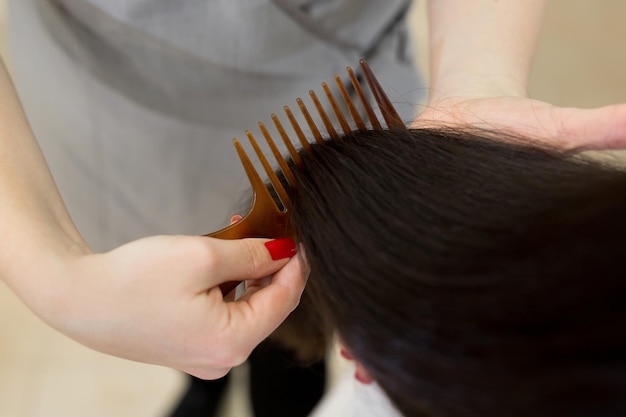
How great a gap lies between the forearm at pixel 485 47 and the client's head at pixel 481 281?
194mm

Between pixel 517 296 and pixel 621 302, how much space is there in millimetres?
54

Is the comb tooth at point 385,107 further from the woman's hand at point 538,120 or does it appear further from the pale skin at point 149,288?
the pale skin at point 149,288

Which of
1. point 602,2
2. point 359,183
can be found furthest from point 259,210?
point 602,2

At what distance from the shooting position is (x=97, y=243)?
84 cm

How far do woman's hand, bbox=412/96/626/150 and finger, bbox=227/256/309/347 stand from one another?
20 cm

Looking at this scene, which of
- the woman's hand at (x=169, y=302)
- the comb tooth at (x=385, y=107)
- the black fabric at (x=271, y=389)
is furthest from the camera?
the black fabric at (x=271, y=389)

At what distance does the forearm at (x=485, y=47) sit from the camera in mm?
655

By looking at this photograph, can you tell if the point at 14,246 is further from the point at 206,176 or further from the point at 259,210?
the point at 206,176

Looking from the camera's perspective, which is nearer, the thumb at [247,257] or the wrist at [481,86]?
the thumb at [247,257]

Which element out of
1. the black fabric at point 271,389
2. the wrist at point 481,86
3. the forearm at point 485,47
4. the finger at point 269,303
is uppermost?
the forearm at point 485,47

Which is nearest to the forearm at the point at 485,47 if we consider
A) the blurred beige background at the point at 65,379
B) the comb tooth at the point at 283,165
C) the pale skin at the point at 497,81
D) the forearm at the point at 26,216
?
the pale skin at the point at 497,81

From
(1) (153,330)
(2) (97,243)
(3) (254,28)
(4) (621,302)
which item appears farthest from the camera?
(2) (97,243)

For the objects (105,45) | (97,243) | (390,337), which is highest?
(105,45)

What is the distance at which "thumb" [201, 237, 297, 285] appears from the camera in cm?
46
